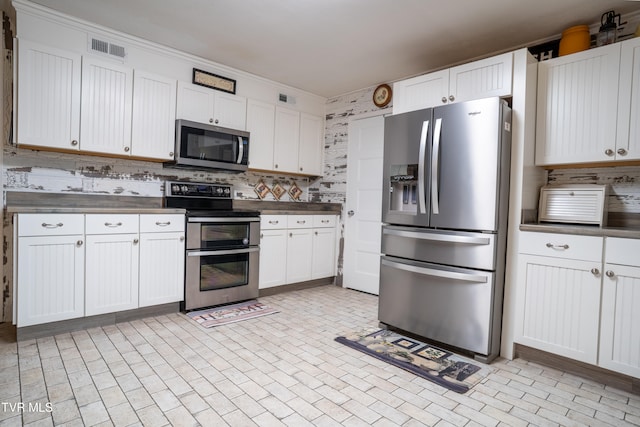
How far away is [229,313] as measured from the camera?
323 cm

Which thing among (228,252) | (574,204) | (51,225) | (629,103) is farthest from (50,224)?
(629,103)

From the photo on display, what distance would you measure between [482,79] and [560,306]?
173cm

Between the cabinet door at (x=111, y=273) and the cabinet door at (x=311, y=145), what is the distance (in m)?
2.30

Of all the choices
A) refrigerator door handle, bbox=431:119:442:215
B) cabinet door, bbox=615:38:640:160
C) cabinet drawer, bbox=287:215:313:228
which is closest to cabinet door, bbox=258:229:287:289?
cabinet drawer, bbox=287:215:313:228

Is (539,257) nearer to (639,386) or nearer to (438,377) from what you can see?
(639,386)

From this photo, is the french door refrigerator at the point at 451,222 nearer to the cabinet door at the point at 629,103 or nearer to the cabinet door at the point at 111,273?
the cabinet door at the point at 629,103

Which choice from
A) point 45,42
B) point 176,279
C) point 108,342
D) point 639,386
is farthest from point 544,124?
point 45,42

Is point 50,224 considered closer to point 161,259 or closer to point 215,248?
point 161,259

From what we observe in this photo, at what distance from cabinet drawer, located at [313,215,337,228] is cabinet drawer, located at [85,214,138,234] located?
6.81 feet

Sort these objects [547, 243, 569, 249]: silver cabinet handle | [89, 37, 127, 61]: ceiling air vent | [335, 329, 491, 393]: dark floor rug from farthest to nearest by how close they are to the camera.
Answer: [89, 37, 127, 61]: ceiling air vent, [547, 243, 569, 249]: silver cabinet handle, [335, 329, 491, 393]: dark floor rug

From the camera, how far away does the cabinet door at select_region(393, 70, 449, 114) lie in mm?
2855

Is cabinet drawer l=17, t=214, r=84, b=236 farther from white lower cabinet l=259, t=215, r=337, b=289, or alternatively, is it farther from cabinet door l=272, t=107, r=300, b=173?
cabinet door l=272, t=107, r=300, b=173

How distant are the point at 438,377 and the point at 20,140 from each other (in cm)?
345

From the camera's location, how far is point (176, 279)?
3139 millimetres
